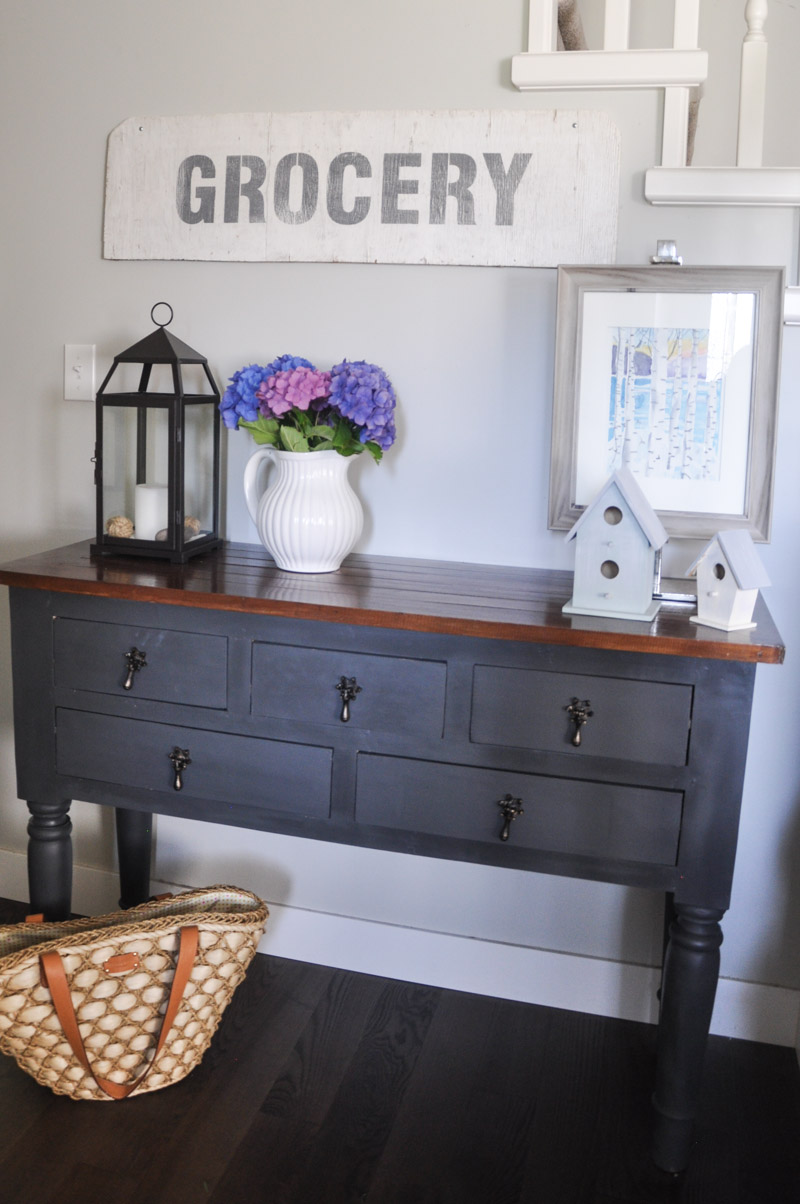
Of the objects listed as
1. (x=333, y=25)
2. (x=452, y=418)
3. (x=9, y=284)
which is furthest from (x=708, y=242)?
(x=9, y=284)

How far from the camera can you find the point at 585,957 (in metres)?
1.96

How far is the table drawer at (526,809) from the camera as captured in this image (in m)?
1.48

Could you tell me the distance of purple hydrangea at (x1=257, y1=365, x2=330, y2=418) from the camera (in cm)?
166

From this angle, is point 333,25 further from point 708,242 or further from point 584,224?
point 708,242

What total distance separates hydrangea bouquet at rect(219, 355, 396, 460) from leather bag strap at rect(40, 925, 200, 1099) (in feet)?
2.66

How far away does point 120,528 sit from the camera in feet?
6.10

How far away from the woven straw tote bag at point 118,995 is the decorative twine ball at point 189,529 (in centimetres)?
64

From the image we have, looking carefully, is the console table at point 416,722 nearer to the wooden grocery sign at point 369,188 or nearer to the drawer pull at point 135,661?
the drawer pull at point 135,661

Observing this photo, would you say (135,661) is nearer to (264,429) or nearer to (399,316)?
(264,429)

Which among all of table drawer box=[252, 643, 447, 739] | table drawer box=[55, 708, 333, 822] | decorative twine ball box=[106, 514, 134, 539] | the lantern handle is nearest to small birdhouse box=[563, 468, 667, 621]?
table drawer box=[252, 643, 447, 739]

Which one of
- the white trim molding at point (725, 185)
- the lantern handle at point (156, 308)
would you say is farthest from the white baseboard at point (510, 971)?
the white trim molding at point (725, 185)

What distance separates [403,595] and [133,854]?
89 cm

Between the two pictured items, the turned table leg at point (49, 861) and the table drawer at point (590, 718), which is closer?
the table drawer at point (590, 718)

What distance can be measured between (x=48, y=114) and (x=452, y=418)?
993mm
